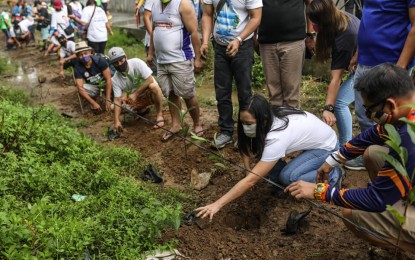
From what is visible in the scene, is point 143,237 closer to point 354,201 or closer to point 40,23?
point 354,201

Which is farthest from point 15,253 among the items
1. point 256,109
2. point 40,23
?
point 40,23

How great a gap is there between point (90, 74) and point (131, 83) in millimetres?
1183

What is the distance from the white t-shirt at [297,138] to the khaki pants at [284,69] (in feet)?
3.08

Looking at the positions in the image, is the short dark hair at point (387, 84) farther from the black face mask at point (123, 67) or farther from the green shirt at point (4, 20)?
the green shirt at point (4, 20)

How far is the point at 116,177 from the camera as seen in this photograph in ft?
13.9

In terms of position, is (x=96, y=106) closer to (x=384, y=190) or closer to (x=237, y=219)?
(x=237, y=219)

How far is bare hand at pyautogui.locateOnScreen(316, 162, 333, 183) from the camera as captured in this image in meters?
3.33

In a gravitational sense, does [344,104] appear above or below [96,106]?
above

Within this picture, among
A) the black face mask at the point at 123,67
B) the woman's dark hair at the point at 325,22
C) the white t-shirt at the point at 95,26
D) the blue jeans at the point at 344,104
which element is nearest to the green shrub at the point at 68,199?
the black face mask at the point at 123,67

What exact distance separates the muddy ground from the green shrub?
0.29 metres

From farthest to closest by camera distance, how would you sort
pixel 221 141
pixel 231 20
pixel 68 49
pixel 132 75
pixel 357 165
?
pixel 68 49
pixel 132 75
pixel 221 141
pixel 231 20
pixel 357 165

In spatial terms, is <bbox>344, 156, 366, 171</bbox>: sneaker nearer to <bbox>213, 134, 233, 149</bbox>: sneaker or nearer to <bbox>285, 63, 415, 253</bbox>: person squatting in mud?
<bbox>213, 134, 233, 149</bbox>: sneaker

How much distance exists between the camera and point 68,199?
384 centimetres

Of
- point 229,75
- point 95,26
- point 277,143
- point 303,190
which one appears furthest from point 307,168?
point 95,26
